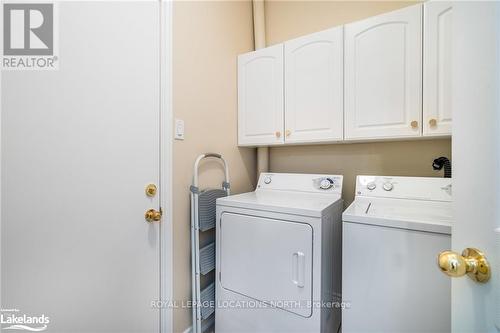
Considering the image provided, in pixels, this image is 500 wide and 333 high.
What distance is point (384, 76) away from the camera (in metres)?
1.44

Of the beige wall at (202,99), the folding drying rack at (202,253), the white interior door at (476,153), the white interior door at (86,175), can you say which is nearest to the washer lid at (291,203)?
the folding drying rack at (202,253)

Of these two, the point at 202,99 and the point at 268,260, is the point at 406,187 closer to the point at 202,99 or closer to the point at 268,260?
the point at 268,260

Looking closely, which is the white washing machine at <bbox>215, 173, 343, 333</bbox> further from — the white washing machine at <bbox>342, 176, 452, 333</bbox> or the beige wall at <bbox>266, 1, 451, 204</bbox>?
the beige wall at <bbox>266, 1, 451, 204</bbox>

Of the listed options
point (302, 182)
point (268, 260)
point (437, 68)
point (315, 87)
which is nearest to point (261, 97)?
point (315, 87)

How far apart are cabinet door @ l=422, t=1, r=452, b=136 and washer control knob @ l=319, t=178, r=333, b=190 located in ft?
2.11

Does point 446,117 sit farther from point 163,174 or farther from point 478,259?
point 163,174

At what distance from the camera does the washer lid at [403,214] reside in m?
1.00

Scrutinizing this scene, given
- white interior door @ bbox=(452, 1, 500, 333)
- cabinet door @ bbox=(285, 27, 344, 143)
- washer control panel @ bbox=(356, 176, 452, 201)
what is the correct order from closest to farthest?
white interior door @ bbox=(452, 1, 500, 333)
washer control panel @ bbox=(356, 176, 452, 201)
cabinet door @ bbox=(285, 27, 344, 143)

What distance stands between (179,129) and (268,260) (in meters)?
0.96

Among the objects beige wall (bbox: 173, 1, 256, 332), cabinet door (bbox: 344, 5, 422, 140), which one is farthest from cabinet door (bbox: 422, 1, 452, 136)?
beige wall (bbox: 173, 1, 256, 332)

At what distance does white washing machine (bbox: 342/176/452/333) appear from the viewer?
964 mm

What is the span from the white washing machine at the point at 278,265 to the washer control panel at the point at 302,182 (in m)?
0.05

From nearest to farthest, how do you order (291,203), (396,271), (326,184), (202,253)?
(396,271), (291,203), (202,253), (326,184)

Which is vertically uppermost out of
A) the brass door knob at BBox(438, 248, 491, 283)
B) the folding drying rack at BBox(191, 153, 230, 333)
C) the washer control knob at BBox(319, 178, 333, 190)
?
the washer control knob at BBox(319, 178, 333, 190)
